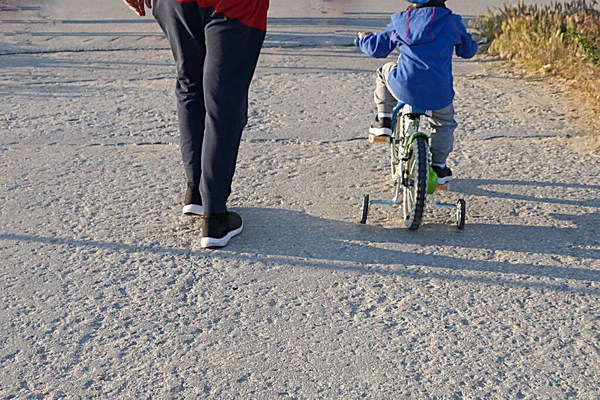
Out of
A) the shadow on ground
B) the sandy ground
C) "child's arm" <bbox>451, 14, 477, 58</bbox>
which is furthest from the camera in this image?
"child's arm" <bbox>451, 14, 477, 58</bbox>

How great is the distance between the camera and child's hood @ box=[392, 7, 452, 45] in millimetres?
4160

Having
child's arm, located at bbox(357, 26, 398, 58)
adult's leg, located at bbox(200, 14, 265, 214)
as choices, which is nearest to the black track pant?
adult's leg, located at bbox(200, 14, 265, 214)

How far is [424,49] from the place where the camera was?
423cm

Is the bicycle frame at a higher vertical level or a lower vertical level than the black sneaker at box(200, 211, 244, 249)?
higher

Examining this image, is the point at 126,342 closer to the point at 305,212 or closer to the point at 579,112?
the point at 305,212

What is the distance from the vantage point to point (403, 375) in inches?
125

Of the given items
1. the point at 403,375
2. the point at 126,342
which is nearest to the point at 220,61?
the point at 126,342

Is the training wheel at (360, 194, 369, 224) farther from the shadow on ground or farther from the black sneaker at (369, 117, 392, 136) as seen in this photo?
the black sneaker at (369, 117, 392, 136)

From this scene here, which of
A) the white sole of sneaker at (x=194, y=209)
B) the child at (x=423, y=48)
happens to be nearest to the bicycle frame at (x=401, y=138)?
the child at (x=423, y=48)

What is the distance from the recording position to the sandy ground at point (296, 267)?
10.5 feet

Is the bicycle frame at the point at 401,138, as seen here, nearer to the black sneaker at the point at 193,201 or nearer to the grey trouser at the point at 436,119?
the grey trouser at the point at 436,119

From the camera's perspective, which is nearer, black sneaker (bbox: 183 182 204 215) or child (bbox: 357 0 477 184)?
child (bbox: 357 0 477 184)

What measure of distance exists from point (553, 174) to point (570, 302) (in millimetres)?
1540

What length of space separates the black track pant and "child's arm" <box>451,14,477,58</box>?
103 centimetres
